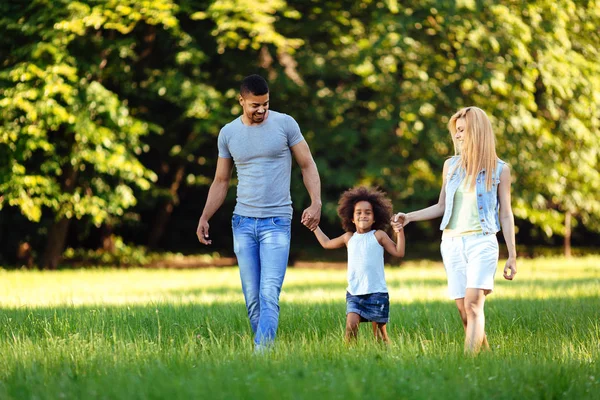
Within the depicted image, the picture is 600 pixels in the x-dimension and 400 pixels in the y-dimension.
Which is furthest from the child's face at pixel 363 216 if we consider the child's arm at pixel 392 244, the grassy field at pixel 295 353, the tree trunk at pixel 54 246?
the tree trunk at pixel 54 246

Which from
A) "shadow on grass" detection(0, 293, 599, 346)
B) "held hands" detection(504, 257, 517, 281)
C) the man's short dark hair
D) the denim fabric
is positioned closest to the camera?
"held hands" detection(504, 257, 517, 281)

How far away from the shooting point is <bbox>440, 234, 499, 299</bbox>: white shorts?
258 inches

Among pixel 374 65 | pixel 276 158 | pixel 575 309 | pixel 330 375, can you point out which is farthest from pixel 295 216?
pixel 330 375

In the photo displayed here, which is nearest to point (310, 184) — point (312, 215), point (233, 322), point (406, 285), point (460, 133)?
point (312, 215)

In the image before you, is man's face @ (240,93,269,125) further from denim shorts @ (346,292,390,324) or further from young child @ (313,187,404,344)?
denim shorts @ (346,292,390,324)

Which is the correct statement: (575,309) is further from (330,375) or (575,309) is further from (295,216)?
(295,216)

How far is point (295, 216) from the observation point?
969 inches

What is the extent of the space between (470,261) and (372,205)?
44.6 inches

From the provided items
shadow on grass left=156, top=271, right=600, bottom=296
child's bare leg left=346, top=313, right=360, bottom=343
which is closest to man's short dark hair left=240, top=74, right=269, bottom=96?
child's bare leg left=346, top=313, right=360, bottom=343

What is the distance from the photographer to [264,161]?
22.9 feet

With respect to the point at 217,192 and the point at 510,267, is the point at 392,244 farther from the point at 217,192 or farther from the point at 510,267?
the point at 217,192

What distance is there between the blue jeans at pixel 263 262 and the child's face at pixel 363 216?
61 centimetres

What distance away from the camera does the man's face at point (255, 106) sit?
686 cm

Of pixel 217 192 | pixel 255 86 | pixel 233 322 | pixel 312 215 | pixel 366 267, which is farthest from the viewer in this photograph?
pixel 233 322
